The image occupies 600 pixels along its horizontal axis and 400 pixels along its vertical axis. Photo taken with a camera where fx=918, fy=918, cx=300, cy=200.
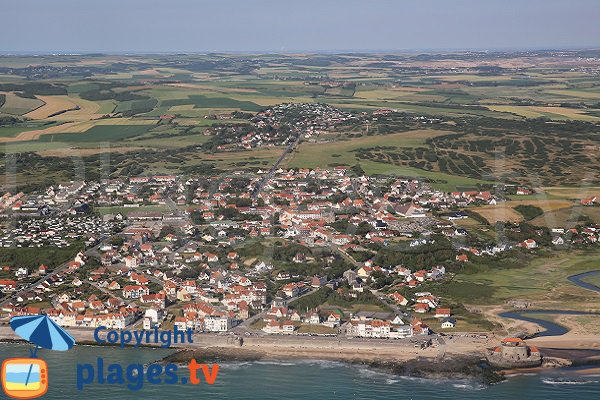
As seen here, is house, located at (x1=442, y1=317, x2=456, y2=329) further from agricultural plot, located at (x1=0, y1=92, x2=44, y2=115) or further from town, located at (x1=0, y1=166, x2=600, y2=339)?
agricultural plot, located at (x1=0, y1=92, x2=44, y2=115)

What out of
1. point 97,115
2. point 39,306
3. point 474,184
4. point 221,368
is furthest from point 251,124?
point 221,368

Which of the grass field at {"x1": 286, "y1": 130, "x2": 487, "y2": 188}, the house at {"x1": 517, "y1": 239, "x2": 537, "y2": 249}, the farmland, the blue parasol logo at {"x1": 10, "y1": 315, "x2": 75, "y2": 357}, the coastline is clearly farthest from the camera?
the farmland

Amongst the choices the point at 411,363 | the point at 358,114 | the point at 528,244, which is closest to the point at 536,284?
the point at 528,244

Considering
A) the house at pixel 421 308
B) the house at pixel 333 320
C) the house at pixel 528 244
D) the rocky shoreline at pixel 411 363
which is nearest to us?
the rocky shoreline at pixel 411 363

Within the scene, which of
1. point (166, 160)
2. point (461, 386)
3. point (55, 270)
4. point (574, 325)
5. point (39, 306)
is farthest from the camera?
point (166, 160)

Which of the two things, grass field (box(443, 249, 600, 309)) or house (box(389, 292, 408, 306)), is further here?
grass field (box(443, 249, 600, 309))

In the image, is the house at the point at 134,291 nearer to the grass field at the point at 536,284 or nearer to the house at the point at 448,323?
the house at the point at 448,323

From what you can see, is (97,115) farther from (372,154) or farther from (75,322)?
(75,322)

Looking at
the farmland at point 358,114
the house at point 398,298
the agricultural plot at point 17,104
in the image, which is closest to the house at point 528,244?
the farmland at point 358,114

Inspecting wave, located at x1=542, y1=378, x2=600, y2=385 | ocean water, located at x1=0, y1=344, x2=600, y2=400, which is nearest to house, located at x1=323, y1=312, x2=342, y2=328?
ocean water, located at x1=0, y1=344, x2=600, y2=400
